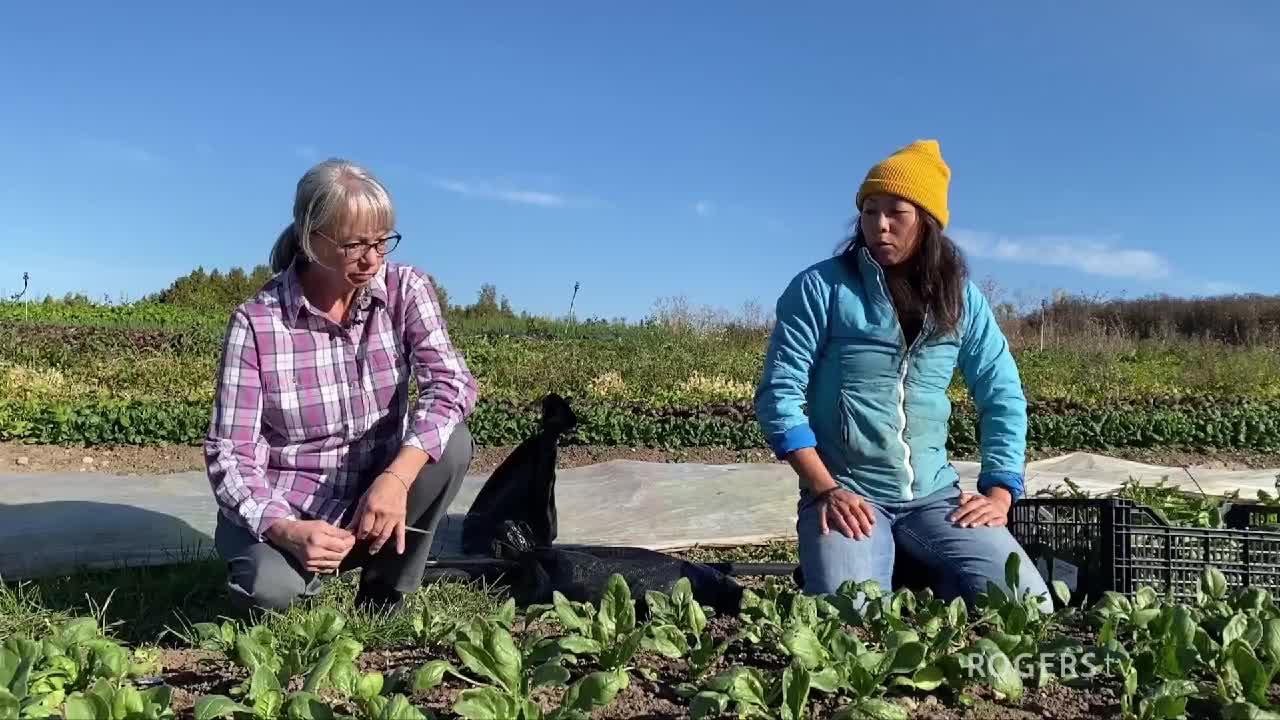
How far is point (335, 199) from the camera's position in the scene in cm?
236

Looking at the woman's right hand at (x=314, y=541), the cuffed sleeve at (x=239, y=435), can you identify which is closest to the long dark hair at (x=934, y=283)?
the woman's right hand at (x=314, y=541)

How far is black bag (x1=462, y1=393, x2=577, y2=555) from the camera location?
3189 mm

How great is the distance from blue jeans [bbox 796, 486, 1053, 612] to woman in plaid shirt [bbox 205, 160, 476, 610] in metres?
0.88

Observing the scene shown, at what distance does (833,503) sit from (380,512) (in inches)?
40.6

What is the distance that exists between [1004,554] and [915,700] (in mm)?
1053

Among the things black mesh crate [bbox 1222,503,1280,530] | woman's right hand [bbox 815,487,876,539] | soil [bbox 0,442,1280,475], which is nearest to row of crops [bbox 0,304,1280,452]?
soil [bbox 0,442,1280,475]

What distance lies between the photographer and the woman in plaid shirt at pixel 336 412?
94.1 inches

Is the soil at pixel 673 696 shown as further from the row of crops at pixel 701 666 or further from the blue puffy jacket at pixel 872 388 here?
the blue puffy jacket at pixel 872 388

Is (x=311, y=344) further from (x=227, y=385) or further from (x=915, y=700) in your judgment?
(x=915, y=700)

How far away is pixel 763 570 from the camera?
11.2 ft

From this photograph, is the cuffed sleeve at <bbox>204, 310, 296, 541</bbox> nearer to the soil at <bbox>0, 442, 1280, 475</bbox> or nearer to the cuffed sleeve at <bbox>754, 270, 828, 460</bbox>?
the cuffed sleeve at <bbox>754, 270, 828, 460</bbox>

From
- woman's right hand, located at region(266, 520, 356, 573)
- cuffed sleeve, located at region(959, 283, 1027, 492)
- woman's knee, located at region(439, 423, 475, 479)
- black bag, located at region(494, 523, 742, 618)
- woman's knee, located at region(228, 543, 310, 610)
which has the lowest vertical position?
black bag, located at region(494, 523, 742, 618)

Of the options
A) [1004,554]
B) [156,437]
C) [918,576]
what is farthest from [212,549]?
[156,437]

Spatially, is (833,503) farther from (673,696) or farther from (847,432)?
(673,696)
